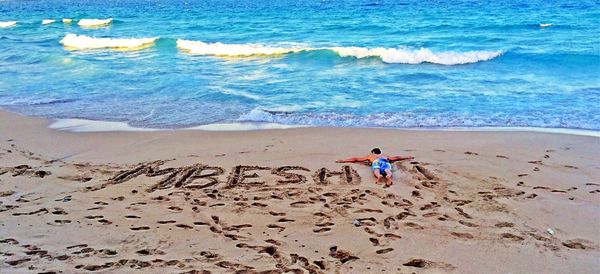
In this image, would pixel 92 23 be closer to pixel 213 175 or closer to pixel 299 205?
pixel 213 175

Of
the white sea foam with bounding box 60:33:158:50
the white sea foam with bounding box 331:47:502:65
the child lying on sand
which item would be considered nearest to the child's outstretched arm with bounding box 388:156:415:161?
the child lying on sand

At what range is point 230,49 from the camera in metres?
21.4

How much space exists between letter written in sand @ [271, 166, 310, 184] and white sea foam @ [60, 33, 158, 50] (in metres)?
18.4

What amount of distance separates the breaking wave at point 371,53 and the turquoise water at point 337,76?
0.06 metres

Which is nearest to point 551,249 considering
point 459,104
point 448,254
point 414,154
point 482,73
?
point 448,254

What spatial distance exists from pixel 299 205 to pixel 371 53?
13.5m

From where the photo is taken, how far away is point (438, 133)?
31.2 ft

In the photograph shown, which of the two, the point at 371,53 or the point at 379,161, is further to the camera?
the point at 371,53

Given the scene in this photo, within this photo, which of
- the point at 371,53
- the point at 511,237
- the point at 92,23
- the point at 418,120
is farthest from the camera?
the point at 92,23

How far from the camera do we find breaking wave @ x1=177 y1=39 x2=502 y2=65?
1759cm

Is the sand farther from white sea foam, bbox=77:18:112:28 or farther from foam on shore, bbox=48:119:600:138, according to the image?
white sea foam, bbox=77:18:112:28

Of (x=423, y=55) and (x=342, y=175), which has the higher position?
(x=423, y=55)

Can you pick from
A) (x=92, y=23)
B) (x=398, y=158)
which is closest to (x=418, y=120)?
(x=398, y=158)

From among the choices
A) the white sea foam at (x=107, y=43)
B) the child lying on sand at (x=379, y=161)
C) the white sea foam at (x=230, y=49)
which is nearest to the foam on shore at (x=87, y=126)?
the child lying on sand at (x=379, y=161)
